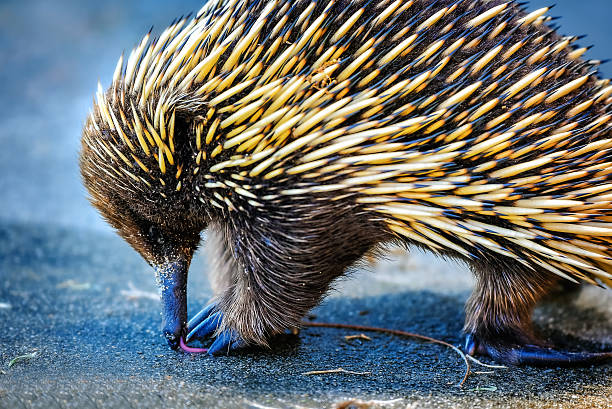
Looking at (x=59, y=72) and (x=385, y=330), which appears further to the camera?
(x=59, y=72)

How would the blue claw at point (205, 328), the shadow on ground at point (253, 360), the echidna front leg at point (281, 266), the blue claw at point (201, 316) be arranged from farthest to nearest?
Answer: the blue claw at point (201, 316)
the blue claw at point (205, 328)
the echidna front leg at point (281, 266)
the shadow on ground at point (253, 360)

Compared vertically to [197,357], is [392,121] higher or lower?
higher

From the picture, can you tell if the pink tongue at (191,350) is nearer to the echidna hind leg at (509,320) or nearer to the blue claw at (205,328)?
the blue claw at (205,328)

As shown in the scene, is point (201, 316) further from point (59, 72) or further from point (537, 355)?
point (59, 72)

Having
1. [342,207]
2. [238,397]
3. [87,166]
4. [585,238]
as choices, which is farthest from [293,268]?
[585,238]

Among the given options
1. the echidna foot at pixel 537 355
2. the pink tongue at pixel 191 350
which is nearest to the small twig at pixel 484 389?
the echidna foot at pixel 537 355

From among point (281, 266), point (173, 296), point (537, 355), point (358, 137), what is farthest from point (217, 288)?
point (537, 355)

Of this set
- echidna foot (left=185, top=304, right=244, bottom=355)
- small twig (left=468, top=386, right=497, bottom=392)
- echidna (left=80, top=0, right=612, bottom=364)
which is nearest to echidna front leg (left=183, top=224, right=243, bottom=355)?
echidna foot (left=185, top=304, right=244, bottom=355)

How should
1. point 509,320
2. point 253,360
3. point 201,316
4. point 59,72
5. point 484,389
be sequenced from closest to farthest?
point 484,389
point 253,360
point 509,320
point 201,316
point 59,72
